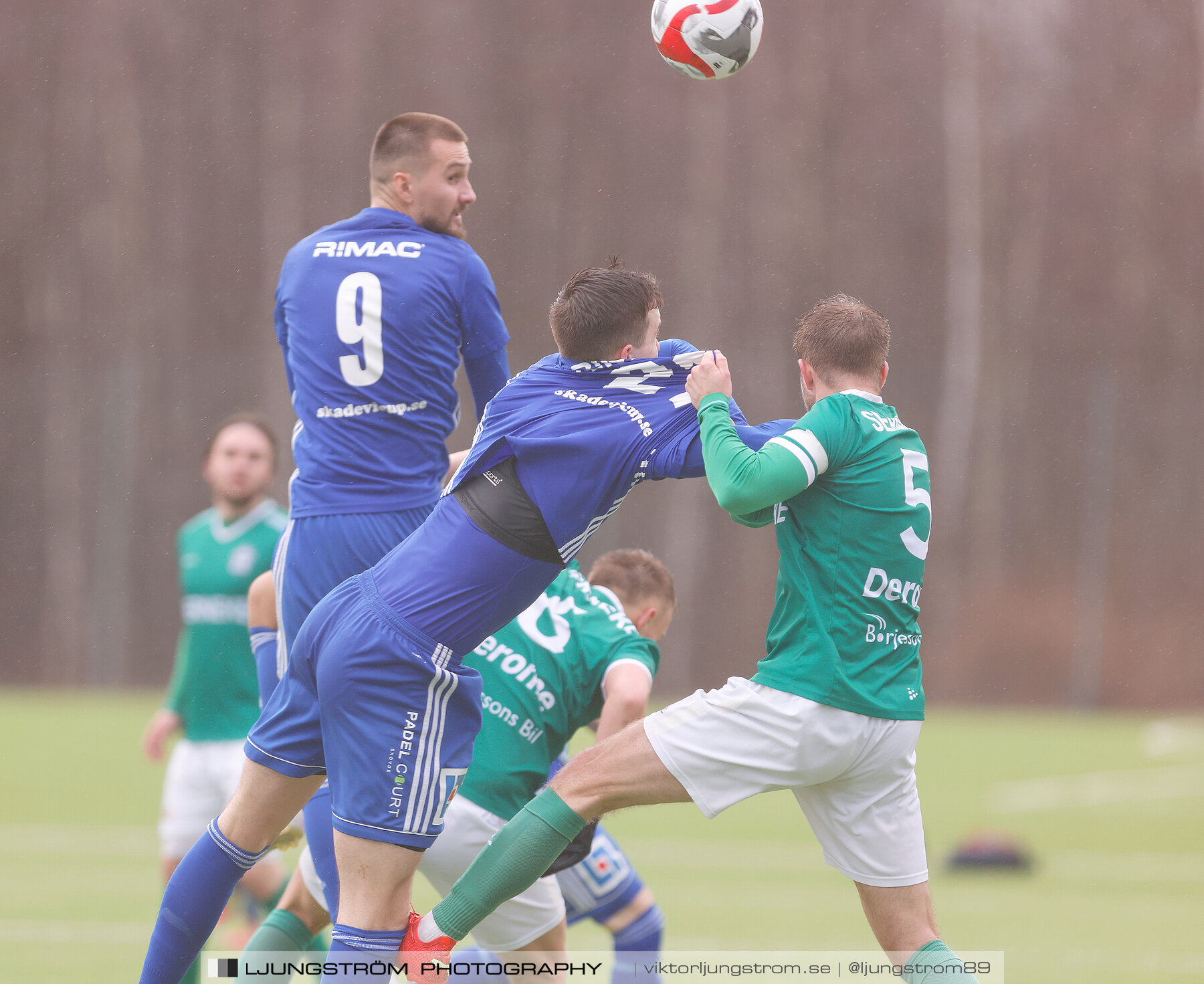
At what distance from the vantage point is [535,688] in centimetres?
436

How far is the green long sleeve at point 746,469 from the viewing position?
343 centimetres

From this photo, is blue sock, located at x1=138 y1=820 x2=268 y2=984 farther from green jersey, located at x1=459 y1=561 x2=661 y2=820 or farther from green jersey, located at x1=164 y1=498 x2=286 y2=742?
green jersey, located at x1=164 y1=498 x2=286 y2=742

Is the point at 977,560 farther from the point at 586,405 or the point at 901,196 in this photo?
the point at 586,405

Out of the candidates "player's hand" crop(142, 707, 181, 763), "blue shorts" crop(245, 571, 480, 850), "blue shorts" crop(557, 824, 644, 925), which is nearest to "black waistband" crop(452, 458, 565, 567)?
"blue shorts" crop(245, 571, 480, 850)

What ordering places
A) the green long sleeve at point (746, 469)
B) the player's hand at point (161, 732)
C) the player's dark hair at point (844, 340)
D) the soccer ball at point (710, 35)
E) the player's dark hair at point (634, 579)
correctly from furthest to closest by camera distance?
1. the player's hand at point (161, 732)
2. the player's dark hair at point (634, 579)
3. the soccer ball at point (710, 35)
4. the player's dark hair at point (844, 340)
5. the green long sleeve at point (746, 469)

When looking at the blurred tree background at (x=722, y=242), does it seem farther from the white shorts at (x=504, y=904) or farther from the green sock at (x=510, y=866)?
the green sock at (x=510, y=866)

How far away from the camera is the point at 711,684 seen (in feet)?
64.6

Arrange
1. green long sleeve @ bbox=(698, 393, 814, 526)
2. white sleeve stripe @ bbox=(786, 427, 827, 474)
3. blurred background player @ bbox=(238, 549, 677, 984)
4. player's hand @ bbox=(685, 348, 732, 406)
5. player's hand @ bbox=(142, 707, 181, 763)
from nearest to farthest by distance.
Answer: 1. green long sleeve @ bbox=(698, 393, 814, 526)
2. white sleeve stripe @ bbox=(786, 427, 827, 474)
3. player's hand @ bbox=(685, 348, 732, 406)
4. blurred background player @ bbox=(238, 549, 677, 984)
5. player's hand @ bbox=(142, 707, 181, 763)

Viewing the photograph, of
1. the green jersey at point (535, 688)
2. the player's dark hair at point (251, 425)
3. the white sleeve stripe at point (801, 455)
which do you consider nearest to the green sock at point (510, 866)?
the green jersey at point (535, 688)

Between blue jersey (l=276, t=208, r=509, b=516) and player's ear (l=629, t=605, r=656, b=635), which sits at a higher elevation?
blue jersey (l=276, t=208, r=509, b=516)

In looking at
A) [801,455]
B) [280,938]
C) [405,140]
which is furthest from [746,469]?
[280,938]

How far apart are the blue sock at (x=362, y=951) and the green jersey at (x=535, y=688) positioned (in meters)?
0.80

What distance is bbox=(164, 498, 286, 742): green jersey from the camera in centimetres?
662

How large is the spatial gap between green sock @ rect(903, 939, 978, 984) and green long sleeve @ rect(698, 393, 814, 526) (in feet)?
3.91
